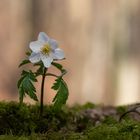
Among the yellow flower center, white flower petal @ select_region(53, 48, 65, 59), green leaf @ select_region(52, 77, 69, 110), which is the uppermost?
the yellow flower center

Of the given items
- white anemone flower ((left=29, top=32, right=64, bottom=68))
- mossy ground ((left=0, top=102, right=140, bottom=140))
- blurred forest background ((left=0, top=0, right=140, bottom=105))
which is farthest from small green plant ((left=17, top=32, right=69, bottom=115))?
blurred forest background ((left=0, top=0, right=140, bottom=105))

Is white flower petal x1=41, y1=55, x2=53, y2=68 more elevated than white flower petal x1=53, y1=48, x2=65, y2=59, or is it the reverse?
white flower petal x1=53, y1=48, x2=65, y2=59

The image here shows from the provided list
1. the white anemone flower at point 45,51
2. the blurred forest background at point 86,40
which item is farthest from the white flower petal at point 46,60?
the blurred forest background at point 86,40

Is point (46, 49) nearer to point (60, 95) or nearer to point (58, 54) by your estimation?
point (58, 54)

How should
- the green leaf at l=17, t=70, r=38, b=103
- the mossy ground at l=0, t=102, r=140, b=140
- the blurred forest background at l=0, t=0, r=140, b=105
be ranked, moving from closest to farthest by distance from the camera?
the mossy ground at l=0, t=102, r=140, b=140
the green leaf at l=17, t=70, r=38, b=103
the blurred forest background at l=0, t=0, r=140, b=105

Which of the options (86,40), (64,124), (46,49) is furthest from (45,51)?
(86,40)

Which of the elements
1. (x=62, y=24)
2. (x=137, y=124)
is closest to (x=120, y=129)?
(x=137, y=124)

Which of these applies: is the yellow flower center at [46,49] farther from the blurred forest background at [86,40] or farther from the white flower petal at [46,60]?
the blurred forest background at [86,40]

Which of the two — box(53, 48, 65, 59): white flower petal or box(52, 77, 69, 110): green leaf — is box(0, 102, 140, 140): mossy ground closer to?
box(52, 77, 69, 110): green leaf
